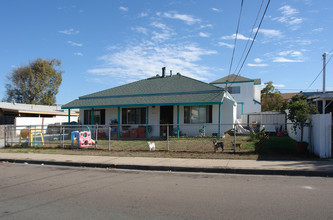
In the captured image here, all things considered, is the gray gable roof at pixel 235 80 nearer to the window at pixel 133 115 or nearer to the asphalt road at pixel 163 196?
the window at pixel 133 115

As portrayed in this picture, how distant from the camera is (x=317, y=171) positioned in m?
8.33

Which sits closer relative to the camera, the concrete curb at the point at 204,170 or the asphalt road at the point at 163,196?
the asphalt road at the point at 163,196

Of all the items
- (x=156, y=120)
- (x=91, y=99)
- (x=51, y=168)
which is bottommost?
(x=51, y=168)

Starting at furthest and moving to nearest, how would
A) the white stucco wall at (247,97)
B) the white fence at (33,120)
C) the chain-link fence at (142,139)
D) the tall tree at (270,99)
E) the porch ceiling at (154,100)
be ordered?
1. the tall tree at (270,99)
2. the white stucco wall at (247,97)
3. the white fence at (33,120)
4. the porch ceiling at (154,100)
5. the chain-link fence at (142,139)

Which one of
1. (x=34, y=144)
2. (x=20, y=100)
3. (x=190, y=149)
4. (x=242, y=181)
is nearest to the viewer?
(x=242, y=181)

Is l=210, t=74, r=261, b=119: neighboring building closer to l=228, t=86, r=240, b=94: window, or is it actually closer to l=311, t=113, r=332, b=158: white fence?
l=228, t=86, r=240, b=94: window

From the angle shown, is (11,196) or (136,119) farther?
(136,119)

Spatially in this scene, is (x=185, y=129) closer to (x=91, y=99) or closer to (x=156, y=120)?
(x=156, y=120)

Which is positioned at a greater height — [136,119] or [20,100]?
[20,100]

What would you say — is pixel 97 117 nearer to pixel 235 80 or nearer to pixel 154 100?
pixel 154 100

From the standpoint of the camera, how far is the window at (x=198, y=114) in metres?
20.4

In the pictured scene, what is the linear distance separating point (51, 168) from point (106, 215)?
6631 mm

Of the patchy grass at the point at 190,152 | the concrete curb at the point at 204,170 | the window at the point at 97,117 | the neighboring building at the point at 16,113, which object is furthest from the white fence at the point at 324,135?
the neighboring building at the point at 16,113

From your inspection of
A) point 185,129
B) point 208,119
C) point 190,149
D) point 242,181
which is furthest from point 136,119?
point 242,181
